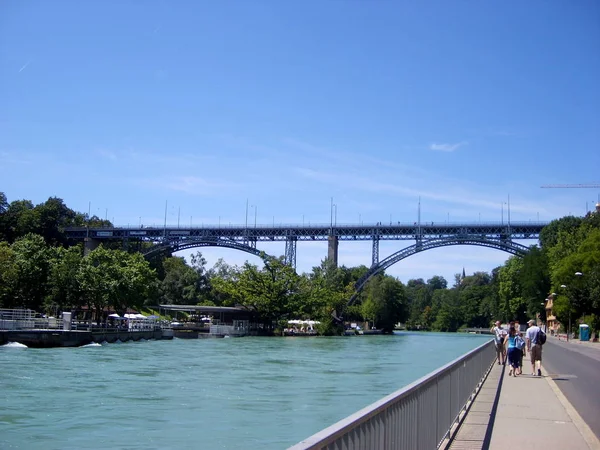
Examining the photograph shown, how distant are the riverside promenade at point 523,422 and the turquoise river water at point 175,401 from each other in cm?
443

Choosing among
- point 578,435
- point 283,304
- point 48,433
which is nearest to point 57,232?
point 283,304

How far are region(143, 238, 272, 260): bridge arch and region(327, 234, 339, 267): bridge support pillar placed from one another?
1481cm

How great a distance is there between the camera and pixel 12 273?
65.7m

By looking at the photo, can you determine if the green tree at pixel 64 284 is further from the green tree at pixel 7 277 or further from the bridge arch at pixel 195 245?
the bridge arch at pixel 195 245

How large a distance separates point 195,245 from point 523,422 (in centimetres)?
10491

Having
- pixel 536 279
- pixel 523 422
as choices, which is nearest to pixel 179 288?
pixel 536 279

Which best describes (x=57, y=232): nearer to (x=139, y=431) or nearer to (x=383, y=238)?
(x=383, y=238)

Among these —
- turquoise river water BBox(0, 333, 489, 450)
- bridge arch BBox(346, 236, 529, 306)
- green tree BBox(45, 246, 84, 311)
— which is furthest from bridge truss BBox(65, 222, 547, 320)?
turquoise river water BBox(0, 333, 489, 450)

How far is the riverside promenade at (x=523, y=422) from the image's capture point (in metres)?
8.87

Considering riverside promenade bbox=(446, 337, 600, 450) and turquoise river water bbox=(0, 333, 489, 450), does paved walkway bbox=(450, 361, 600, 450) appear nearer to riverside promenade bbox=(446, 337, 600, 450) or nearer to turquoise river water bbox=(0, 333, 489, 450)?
riverside promenade bbox=(446, 337, 600, 450)

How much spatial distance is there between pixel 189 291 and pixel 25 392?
101 m

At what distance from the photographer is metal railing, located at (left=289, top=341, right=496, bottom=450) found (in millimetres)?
4289

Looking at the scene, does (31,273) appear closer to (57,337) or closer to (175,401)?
(57,337)

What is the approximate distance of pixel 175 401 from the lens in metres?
20.7
